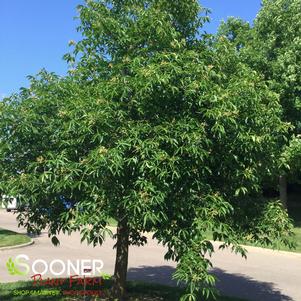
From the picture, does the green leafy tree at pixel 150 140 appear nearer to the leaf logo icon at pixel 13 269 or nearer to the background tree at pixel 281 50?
the leaf logo icon at pixel 13 269

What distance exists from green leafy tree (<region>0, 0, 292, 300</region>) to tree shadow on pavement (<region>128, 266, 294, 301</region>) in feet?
12.2

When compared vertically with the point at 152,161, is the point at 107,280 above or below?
below

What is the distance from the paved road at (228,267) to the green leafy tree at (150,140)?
4211mm

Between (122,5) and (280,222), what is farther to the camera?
(122,5)

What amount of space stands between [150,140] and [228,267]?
352 inches

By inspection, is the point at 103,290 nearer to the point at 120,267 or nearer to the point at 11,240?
the point at 120,267

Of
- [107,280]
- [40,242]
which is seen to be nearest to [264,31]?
[40,242]

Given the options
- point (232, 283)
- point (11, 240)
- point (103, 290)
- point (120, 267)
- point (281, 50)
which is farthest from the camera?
point (281, 50)

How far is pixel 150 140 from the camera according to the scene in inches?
214

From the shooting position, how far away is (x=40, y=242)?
1877 cm

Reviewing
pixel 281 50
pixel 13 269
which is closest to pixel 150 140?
pixel 13 269

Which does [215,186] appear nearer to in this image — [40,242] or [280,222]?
[280,222]

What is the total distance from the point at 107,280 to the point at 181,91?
565 centimetres

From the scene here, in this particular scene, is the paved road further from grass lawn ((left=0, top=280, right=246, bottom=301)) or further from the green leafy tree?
the green leafy tree
